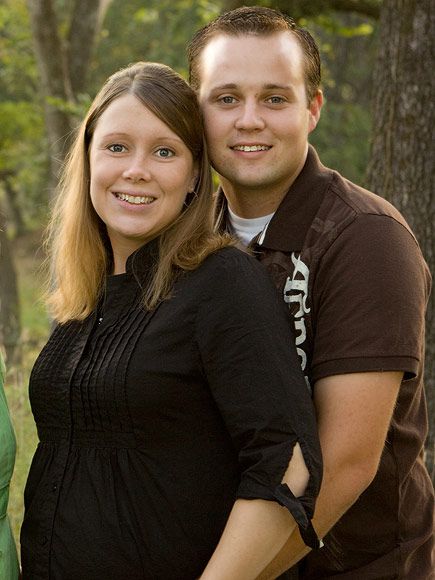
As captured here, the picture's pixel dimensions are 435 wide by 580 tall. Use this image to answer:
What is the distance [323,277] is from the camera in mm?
2635

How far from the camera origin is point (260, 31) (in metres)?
3.00

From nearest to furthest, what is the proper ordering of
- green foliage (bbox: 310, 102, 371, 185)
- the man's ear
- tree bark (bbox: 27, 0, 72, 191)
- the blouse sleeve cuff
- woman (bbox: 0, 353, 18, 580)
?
the blouse sleeve cuff, woman (bbox: 0, 353, 18, 580), the man's ear, tree bark (bbox: 27, 0, 72, 191), green foliage (bbox: 310, 102, 371, 185)

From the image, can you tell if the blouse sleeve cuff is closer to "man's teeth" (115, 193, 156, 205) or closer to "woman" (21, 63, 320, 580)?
"woman" (21, 63, 320, 580)

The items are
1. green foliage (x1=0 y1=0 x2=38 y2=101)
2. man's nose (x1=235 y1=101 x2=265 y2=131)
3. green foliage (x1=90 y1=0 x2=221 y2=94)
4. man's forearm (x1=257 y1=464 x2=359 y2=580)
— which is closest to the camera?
man's forearm (x1=257 y1=464 x2=359 y2=580)

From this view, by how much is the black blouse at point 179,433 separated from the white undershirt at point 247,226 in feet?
2.00

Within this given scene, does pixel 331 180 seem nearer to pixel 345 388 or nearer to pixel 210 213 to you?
pixel 210 213

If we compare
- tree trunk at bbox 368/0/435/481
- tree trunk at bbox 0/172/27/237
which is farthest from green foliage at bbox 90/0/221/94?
tree trunk at bbox 368/0/435/481

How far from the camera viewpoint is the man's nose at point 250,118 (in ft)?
9.71

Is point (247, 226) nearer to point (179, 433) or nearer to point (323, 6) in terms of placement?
point (179, 433)

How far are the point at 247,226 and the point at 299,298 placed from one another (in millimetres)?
508

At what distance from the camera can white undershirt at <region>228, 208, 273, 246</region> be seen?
10.0 ft

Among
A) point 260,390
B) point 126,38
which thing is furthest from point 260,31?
point 126,38

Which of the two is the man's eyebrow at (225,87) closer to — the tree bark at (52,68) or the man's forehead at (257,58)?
the man's forehead at (257,58)

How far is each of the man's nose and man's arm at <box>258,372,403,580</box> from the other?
0.87 meters
